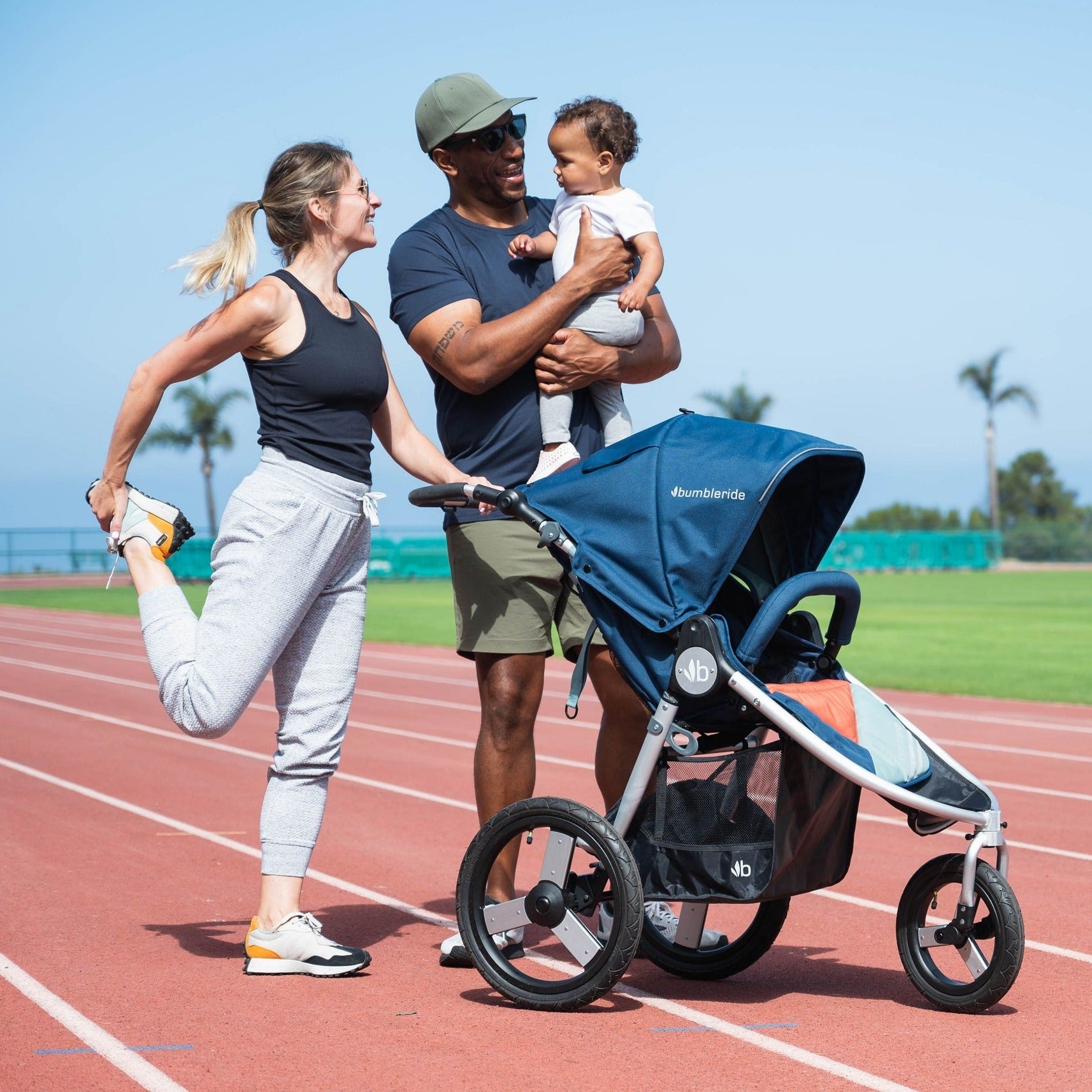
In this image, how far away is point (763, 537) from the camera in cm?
432

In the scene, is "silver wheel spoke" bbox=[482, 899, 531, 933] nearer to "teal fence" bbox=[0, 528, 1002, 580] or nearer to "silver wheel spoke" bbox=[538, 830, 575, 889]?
"silver wheel spoke" bbox=[538, 830, 575, 889]

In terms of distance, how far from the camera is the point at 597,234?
490 centimetres

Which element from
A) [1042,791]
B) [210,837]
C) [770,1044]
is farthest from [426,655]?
[770,1044]

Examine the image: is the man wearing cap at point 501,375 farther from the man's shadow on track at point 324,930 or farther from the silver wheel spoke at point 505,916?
the man's shadow on track at point 324,930

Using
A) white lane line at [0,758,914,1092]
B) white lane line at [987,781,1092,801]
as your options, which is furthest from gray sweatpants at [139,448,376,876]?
white lane line at [987,781,1092,801]

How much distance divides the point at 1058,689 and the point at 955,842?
8013 mm

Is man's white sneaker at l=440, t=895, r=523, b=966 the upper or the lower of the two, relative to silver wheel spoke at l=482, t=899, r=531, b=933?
lower

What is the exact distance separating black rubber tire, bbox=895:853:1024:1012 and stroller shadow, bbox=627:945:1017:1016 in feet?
0.31

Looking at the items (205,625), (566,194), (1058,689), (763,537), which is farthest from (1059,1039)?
(1058,689)

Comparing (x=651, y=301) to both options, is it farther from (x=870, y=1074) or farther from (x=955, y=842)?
(x=955, y=842)

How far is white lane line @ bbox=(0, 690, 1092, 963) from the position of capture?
4.97 metres

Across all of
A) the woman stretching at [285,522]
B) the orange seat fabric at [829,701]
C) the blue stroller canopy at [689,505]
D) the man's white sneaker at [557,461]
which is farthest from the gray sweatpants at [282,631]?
the orange seat fabric at [829,701]

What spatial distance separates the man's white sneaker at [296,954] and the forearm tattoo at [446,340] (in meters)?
1.74

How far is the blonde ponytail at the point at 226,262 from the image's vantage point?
4.41 m
